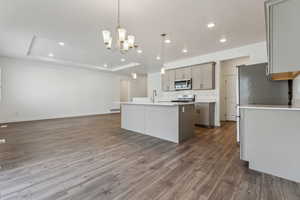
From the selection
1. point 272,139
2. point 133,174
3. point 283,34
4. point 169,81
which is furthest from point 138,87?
point 283,34

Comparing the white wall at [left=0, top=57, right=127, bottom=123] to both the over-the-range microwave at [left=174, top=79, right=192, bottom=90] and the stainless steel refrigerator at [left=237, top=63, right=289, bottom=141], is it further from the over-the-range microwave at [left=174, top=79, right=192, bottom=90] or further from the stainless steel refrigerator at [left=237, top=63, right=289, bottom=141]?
the stainless steel refrigerator at [left=237, top=63, right=289, bottom=141]

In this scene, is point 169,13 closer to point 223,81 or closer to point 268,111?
point 268,111

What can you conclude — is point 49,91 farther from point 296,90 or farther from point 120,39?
point 296,90

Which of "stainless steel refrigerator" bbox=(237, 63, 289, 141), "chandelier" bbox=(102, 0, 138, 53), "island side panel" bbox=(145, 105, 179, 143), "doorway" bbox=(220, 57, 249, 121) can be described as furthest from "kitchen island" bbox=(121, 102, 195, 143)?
"doorway" bbox=(220, 57, 249, 121)

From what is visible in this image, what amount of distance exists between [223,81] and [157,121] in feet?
14.3

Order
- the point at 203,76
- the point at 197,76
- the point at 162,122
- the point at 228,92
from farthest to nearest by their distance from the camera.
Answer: the point at 228,92 → the point at 197,76 → the point at 203,76 → the point at 162,122

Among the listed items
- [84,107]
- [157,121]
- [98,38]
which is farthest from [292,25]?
[84,107]

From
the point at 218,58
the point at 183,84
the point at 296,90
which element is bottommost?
the point at 296,90

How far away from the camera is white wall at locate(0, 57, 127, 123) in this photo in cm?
552

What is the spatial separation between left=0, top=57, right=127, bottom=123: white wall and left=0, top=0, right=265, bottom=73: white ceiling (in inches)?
62.2

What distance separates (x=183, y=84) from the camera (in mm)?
5535

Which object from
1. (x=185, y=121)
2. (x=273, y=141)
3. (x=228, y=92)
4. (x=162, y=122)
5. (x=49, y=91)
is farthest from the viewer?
(x=49, y=91)

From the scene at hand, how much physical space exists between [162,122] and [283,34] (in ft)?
8.72

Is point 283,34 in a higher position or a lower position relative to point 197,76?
lower
